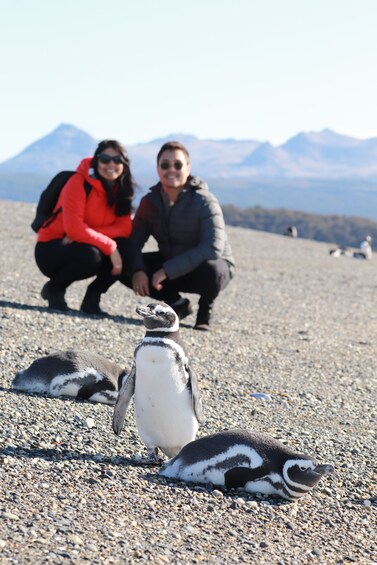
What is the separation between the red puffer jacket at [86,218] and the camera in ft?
22.6

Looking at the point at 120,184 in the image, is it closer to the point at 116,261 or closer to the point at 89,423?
the point at 116,261

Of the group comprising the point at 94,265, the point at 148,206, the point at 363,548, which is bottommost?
the point at 363,548

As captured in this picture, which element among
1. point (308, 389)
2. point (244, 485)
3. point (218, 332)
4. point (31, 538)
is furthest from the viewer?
point (218, 332)

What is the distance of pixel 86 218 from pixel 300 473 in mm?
3910

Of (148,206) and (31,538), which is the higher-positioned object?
(148,206)

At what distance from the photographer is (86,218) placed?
716 centimetres

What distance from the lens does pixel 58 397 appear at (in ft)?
15.6

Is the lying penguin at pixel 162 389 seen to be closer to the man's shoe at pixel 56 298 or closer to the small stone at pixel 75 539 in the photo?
the small stone at pixel 75 539

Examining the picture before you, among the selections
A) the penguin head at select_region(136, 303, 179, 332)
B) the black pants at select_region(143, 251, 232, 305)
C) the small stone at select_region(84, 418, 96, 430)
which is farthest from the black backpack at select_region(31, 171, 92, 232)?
the penguin head at select_region(136, 303, 179, 332)

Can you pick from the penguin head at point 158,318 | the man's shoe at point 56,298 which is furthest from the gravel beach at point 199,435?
the penguin head at point 158,318

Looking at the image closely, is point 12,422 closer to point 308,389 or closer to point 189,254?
point 308,389

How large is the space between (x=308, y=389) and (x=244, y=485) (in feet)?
7.83

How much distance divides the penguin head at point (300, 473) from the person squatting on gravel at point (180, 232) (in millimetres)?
3425

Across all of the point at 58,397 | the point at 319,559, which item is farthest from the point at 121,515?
the point at 58,397
